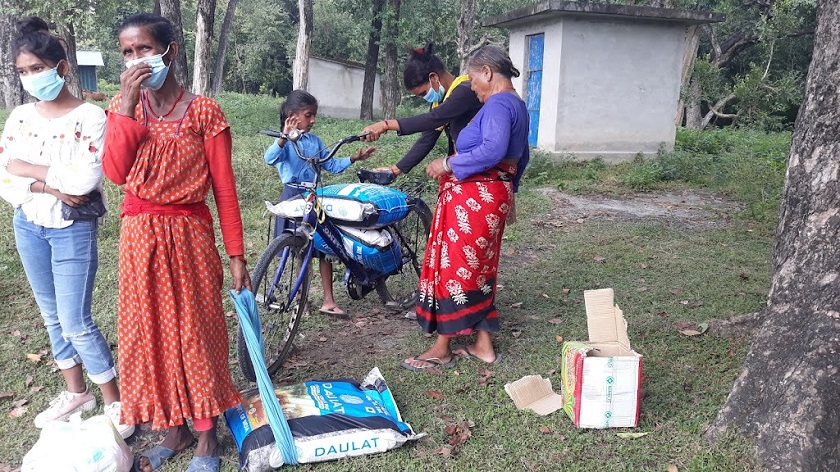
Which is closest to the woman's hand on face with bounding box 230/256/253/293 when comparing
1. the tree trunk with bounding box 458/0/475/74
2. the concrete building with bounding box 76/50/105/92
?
the tree trunk with bounding box 458/0/475/74

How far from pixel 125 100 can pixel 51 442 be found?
1.38 metres

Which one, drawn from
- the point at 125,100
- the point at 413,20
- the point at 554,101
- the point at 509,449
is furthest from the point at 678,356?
the point at 413,20

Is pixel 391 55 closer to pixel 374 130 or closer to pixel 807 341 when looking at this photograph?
pixel 374 130

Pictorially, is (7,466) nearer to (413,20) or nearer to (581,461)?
(581,461)

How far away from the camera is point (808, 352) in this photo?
266cm

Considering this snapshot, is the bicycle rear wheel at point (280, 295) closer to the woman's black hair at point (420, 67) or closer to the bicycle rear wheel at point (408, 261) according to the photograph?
the bicycle rear wheel at point (408, 261)

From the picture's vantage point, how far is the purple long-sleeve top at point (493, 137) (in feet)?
11.4

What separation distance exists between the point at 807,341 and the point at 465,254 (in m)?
1.73

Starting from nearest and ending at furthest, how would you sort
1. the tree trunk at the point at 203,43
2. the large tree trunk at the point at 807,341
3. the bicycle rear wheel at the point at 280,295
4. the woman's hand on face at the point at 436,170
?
the large tree trunk at the point at 807,341 → the bicycle rear wheel at the point at 280,295 → the woman's hand on face at the point at 436,170 → the tree trunk at the point at 203,43

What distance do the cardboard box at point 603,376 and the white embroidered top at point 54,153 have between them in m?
2.35

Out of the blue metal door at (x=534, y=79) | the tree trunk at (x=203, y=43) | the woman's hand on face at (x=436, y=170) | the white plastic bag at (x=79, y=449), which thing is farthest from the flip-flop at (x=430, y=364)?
the tree trunk at (x=203, y=43)

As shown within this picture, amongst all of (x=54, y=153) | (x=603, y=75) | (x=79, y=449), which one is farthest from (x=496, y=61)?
(x=603, y=75)

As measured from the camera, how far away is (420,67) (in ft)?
13.7

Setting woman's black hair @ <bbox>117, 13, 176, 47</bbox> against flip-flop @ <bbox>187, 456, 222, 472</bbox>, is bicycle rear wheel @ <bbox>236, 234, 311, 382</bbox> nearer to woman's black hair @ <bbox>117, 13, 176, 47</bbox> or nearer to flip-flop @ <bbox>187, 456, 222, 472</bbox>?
flip-flop @ <bbox>187, 456, 222, 472</bbox>
